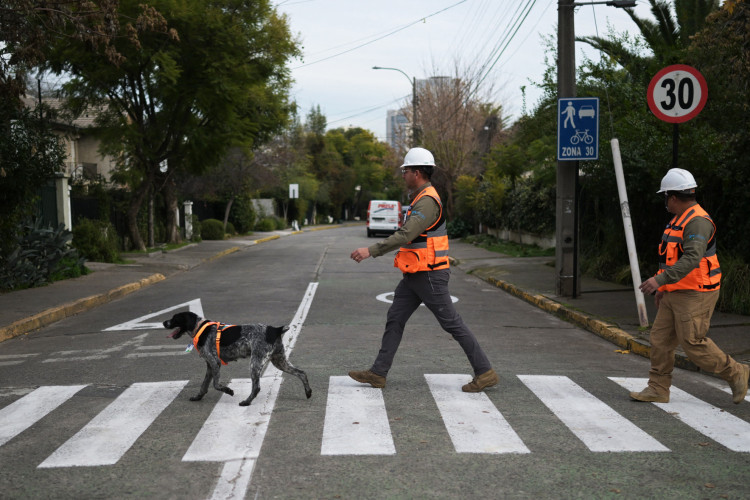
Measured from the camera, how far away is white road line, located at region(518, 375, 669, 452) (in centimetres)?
512

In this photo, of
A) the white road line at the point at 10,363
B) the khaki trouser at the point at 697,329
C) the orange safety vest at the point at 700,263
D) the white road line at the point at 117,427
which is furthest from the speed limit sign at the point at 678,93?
the white road line at the point at 10,363

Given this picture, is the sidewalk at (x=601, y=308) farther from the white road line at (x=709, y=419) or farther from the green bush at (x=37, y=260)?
the green bush at (x=37, y=260)

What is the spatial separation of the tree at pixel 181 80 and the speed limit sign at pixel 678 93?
46.1 ft

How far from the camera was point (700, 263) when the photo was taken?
591 cm

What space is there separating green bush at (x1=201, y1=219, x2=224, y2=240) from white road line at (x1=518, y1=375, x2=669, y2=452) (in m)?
30.8

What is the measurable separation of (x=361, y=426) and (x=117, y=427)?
1.79 meters

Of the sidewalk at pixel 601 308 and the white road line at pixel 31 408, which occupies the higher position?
the white road line at pixel 31 408

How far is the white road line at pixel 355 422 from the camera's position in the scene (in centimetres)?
498

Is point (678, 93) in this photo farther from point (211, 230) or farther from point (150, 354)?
point (211, 230)

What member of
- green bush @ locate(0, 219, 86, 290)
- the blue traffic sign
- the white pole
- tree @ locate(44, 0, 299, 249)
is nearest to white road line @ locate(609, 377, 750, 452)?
the white pole

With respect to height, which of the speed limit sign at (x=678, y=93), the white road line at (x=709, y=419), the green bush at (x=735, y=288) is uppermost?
the speed limit sign at (x=678, y=93)

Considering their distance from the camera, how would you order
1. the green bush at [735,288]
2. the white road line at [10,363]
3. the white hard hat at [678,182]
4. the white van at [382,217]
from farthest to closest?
Result: 1. the white van at [382,217]
2. the green bush at [735,288]
3. the white road line at [10,363]
4. the white hard hat at [678,182]

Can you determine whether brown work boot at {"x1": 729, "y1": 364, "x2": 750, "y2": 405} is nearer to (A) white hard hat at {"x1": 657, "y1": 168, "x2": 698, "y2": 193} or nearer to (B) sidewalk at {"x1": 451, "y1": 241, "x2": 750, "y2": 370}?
(A) white hard hat at {"x1": 657, "y1": 168, "x2": 698, "y2": 193}

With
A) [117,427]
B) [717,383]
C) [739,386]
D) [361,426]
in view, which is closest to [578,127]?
[717,383]
